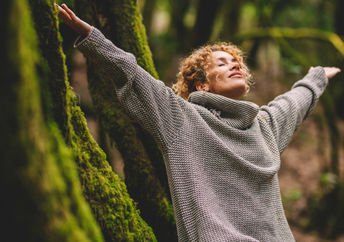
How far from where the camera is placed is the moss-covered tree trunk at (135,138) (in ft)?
8.39

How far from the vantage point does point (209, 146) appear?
212 cm

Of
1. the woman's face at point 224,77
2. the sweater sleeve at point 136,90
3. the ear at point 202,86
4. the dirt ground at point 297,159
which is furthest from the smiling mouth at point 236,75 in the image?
the dirt ground at point 297,159

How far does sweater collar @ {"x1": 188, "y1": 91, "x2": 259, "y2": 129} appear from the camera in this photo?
2.23 m

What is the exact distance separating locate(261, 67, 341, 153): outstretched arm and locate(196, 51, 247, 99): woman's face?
0.38m

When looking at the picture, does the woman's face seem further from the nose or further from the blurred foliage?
the blurred foliage

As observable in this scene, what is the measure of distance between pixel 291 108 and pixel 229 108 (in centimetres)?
79

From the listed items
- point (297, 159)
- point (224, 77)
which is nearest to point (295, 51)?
point (297, 159)

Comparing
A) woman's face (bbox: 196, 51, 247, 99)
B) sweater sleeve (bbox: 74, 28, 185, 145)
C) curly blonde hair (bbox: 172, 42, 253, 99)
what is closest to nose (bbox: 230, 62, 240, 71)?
woman's face (bbox: 196, 51, 247, 99)

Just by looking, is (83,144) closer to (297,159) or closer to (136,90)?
(136,90)

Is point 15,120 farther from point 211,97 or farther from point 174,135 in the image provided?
point 211,97

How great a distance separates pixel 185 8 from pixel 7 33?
8.10 metres

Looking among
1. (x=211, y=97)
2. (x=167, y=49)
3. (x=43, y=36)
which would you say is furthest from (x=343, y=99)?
(x=43, y=36)

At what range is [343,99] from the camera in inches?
433

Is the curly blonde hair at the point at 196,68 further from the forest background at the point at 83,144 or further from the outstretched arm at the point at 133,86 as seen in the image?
the outstretched arm at the point at 133,86
